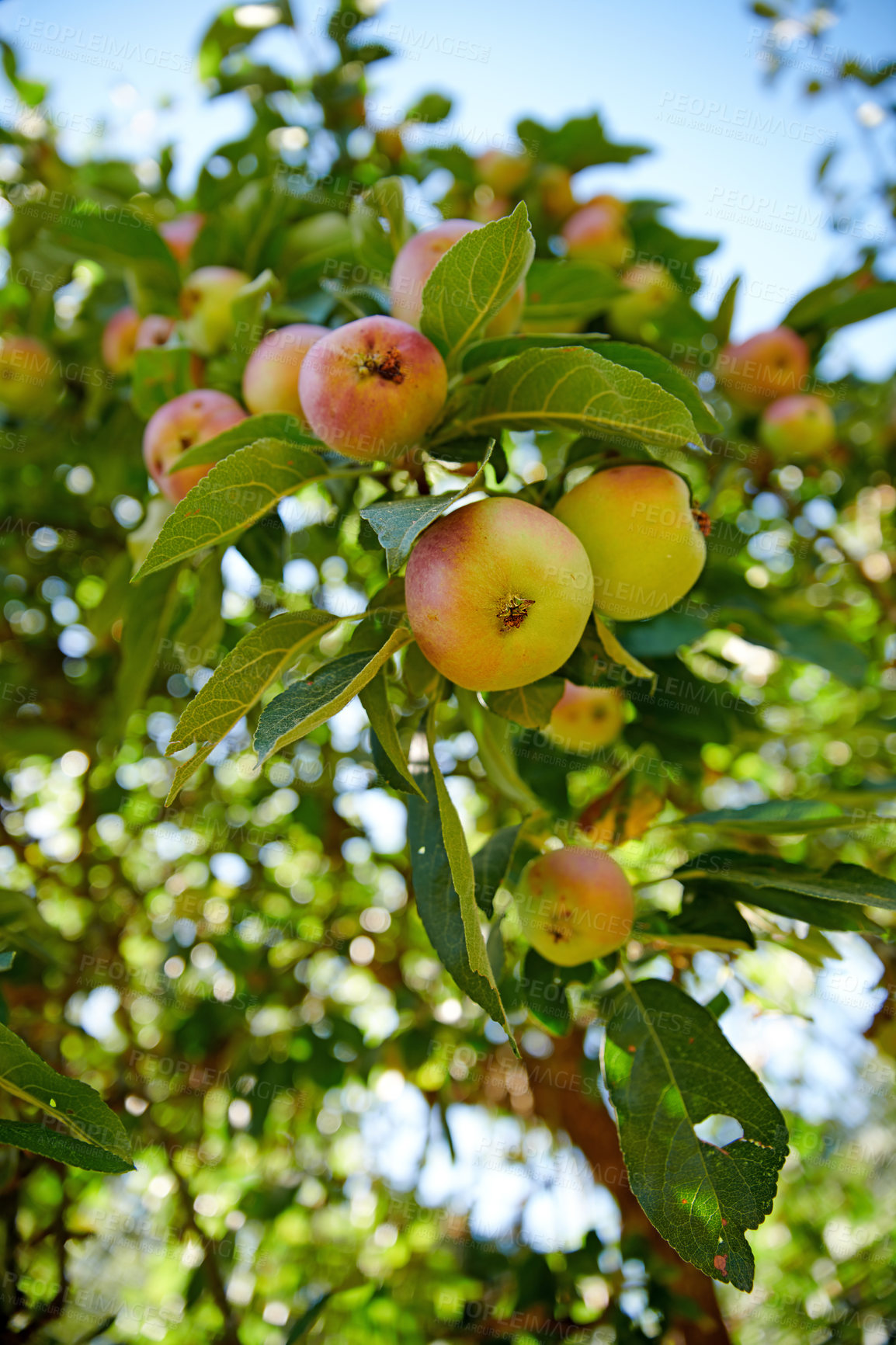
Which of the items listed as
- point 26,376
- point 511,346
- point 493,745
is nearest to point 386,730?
point 493,745

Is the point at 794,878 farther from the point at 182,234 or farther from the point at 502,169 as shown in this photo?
the point at 502,169

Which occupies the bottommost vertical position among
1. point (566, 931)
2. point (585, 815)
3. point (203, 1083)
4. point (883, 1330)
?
point (203, 1083)

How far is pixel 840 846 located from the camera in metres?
3.65

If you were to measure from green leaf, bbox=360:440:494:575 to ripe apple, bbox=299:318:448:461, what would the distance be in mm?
174

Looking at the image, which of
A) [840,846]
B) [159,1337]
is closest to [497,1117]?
[159,1337]

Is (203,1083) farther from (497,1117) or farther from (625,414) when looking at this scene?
(625,414)

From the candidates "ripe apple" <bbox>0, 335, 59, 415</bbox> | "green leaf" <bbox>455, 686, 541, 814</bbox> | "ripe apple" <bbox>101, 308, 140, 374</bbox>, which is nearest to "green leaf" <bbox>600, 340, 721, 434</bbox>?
"green leaf" <bbox>455, 686, 541, 814</bbox>

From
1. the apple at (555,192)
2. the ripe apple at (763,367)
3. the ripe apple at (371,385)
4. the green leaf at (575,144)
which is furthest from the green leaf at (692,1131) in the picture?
the green leaf at (575,144)

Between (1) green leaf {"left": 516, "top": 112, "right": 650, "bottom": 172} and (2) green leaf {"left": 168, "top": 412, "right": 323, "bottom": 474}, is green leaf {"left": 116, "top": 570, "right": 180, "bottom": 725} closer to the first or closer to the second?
(2) green leaf {"left": 168, "top": 412, "right": 323, "bottom": 474}

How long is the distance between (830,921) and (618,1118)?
401mm

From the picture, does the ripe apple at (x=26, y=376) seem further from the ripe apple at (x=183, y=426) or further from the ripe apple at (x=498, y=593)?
the ripe apple at (x=498, y=593)

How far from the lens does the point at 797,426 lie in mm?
2371

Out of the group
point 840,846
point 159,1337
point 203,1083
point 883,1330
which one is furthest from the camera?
point 840,846

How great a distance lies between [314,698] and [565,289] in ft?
3.29
